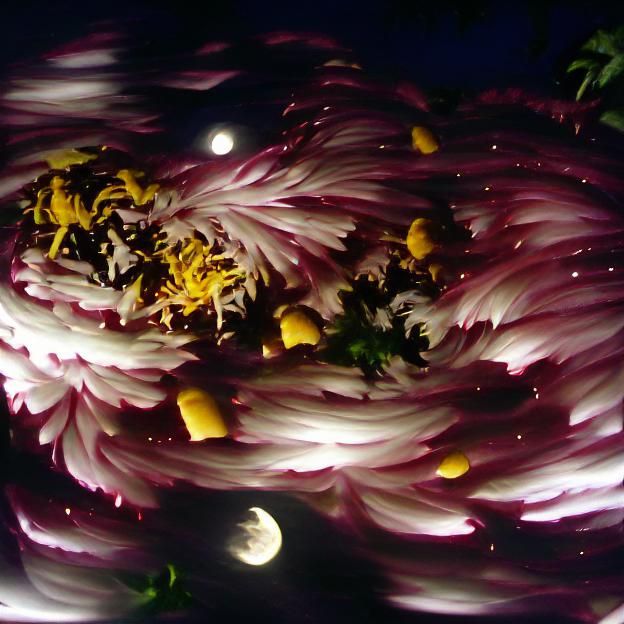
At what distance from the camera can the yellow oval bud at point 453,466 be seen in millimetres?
595

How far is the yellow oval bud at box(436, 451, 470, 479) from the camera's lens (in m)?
0.59

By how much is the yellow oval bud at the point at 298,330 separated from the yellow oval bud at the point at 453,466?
7.2 inches

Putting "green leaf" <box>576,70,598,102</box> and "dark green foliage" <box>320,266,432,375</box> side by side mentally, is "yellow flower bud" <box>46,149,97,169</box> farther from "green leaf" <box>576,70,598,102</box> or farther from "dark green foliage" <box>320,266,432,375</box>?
"green leaf" <box>576,70,598,102</box>

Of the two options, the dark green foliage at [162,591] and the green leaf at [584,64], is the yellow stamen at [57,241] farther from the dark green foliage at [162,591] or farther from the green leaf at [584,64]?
the green leaf at [584,64]

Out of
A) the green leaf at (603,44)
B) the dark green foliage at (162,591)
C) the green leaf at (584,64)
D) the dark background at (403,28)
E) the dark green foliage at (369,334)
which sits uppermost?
the dark background at (403,28)

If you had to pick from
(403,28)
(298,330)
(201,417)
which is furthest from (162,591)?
(403,28)

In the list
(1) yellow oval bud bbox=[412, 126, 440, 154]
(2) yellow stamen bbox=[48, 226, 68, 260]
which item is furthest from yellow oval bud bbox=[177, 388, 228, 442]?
(1) yellow oval bud bbox=[412, 126, 440, 154]

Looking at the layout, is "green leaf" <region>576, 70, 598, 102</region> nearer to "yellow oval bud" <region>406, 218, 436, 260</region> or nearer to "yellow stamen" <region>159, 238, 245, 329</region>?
"yellow oval bud" <region>406, 218, 436, 260</region>

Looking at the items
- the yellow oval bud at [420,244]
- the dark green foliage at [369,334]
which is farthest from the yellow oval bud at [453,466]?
the yellow oval bud at [420,244]

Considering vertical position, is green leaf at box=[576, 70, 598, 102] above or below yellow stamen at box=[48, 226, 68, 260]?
above

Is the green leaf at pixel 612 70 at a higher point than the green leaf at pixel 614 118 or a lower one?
higher

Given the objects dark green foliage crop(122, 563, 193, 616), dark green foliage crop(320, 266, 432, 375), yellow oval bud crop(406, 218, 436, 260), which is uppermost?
yellow oval bud crop(406, 218, 436, 260)

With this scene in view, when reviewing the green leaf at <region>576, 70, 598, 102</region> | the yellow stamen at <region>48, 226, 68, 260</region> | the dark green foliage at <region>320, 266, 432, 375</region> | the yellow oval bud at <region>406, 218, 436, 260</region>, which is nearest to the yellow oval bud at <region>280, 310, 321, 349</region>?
the dark green foliage at <region>320, 266, 432, 375</region>

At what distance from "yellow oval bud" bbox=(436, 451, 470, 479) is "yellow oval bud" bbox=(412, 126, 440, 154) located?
1.06 feet
